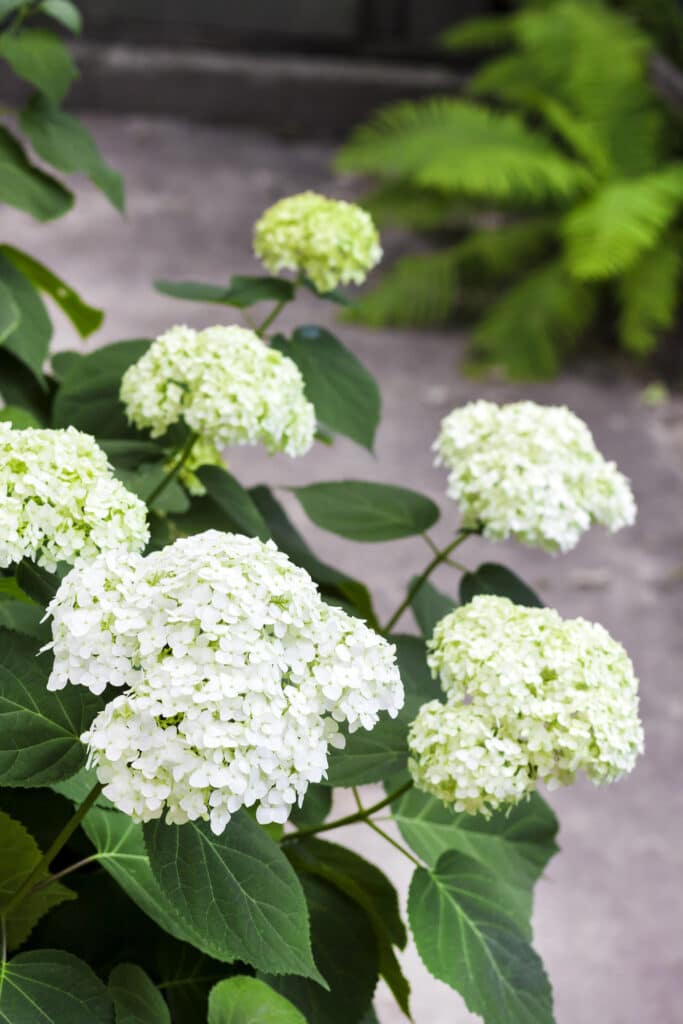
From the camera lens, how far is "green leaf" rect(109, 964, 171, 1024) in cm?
75

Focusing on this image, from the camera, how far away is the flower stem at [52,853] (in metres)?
0.70

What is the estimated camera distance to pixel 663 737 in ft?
9.89

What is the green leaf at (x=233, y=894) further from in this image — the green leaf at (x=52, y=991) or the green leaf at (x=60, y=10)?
the green leaf at (x=60, y=10)

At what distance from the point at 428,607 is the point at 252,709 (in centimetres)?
55

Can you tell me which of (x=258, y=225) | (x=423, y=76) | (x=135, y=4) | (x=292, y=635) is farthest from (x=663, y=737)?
(x=135, y=4)

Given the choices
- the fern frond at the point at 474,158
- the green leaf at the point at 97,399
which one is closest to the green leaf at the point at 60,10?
the green leaf at the point at 97,399

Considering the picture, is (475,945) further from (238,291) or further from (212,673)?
(238,291)

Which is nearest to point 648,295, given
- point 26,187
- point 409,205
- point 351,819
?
point 409,205

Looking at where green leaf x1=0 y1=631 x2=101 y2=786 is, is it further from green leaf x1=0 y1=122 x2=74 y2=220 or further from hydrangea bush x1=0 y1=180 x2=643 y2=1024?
green leaf x1=0 y1=122 x2=74 y2=220

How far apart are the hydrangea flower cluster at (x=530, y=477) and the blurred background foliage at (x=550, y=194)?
3493 millimetres

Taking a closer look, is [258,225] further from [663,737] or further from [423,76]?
[423,76]

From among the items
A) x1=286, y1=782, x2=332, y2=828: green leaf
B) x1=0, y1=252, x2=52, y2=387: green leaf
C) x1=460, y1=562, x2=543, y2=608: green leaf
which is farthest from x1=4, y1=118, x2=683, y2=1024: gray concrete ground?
x1=0, y1=252, x2=52, y2=387: green leaf

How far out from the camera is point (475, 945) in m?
0.86

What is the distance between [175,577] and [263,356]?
0.41 meters
